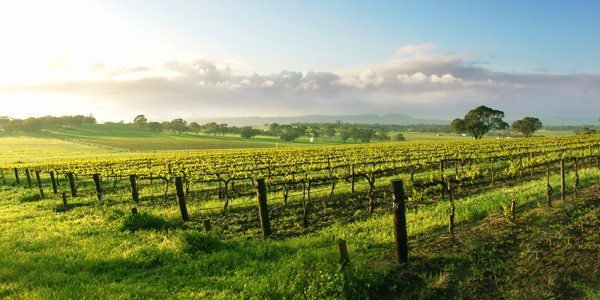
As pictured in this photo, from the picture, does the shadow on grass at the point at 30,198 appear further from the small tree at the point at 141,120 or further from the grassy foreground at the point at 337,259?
the small tree at the point at 141,120

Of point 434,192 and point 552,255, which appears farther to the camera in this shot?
point 434,192

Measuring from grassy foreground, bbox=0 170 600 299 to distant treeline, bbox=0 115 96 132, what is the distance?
553 ft

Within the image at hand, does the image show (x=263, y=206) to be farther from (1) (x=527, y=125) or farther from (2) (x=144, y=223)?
(1) (x=527, y=125)

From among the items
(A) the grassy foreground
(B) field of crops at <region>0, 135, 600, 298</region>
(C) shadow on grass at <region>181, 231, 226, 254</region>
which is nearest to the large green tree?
(B) field of crops at <region>0, 135, 600, 298</region>

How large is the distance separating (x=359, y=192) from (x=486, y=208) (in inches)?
372

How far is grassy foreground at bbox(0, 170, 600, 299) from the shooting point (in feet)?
28.4

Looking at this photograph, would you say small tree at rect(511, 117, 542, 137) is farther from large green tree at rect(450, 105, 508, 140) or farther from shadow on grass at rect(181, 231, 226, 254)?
shadow on grass at rect(181, 231, 226, 254)

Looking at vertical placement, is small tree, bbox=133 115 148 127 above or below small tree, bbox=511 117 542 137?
above

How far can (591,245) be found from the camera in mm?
9805

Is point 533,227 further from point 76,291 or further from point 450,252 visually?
point 76,291

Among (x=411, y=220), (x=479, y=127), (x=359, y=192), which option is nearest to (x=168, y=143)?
(x=479, y=127)

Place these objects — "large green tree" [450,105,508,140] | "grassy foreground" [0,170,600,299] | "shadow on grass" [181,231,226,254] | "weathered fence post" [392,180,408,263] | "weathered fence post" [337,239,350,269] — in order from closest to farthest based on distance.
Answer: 1. "grassy foreground" [0,170,600,299]
2. "weathered fence post" [337,239,350,269]
3. "weathered fence post" [392,180,408,263]
4. "shadow on grass" [181,231,226,254]
5. "large green tree" [450,105,508,140]

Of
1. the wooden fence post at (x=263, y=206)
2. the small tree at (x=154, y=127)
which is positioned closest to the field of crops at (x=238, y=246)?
the wooden fence post at (x=263, y=206)

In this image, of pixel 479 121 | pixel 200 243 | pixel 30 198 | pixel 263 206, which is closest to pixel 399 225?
pixel 263 206
